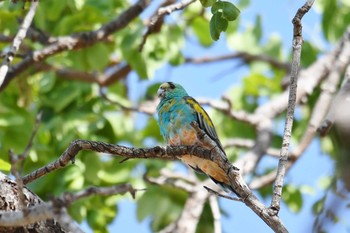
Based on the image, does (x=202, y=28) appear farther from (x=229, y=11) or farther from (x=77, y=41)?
(x=229, y=11)

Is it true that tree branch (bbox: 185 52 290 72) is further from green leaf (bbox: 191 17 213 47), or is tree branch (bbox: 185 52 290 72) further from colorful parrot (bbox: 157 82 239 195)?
colorful parrot (bbox: 157 82 239 195)

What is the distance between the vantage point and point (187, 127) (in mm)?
4449

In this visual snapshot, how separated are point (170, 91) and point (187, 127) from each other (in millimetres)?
780

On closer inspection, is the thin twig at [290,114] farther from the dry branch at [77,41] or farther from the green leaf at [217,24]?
the dry branch at [77,41]

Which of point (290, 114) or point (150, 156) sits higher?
point (290, 114)

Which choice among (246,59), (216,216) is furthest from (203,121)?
(246,59)

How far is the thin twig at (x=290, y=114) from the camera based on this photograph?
2.98m

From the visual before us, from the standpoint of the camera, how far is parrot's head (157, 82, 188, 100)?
512cm

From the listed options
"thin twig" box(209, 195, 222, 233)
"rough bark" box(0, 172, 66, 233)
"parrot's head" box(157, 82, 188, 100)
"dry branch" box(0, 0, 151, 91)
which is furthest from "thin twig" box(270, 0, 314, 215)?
"dry branch" box(0, 0, 151, 91)

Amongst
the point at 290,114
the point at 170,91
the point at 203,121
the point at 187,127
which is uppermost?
the point at 170,91

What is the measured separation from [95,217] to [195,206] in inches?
35.9

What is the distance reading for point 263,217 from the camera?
117 inches

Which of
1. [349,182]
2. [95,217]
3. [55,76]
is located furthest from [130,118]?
[349,182]

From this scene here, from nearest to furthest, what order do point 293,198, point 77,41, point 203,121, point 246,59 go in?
point 203,121 → point 77,41 → point 293,198 → point 246,59
